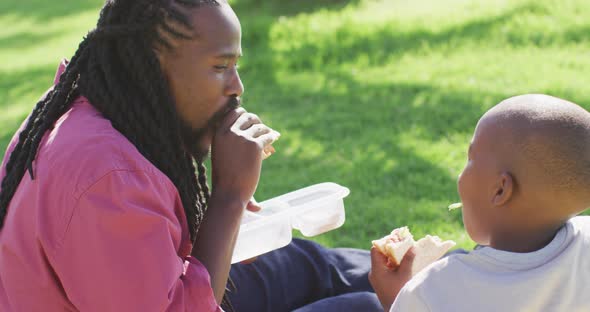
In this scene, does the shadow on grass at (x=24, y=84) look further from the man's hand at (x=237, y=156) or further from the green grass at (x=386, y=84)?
the man's hand at (x=237, y=156)

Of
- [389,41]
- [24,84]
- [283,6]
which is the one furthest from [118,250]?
[283,6]

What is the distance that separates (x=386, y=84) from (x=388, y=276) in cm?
394

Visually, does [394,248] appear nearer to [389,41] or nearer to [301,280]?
[301,280]

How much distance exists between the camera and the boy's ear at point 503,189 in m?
2.06

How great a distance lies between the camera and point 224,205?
93.6 inches

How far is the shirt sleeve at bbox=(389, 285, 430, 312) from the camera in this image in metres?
2.05

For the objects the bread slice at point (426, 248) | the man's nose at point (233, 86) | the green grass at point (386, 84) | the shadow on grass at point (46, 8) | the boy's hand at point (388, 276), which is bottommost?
the green grass at point (386, 84)

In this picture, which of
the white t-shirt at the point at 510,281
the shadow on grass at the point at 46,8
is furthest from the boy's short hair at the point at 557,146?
the shadow on grass at the point at 46,8

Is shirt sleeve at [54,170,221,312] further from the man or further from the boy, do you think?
the boy

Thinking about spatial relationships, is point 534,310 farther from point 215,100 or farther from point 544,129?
point 215,100

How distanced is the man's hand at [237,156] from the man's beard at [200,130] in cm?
2

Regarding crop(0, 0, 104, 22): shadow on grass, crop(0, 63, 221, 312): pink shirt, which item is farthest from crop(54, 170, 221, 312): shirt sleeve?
crop(0, 0, 104, 22): shadow on grass

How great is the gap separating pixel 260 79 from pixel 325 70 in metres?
0.54

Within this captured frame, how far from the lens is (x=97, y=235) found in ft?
6.75
